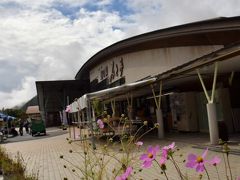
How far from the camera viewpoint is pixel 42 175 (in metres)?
10.8

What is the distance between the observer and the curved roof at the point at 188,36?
26.2 metres

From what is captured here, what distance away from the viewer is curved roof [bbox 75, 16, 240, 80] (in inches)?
1031

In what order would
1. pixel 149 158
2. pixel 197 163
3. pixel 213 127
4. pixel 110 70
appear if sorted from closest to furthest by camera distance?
pixel 197 163 < pixel 149 158 < pixel 213 127 < pixel 110 70

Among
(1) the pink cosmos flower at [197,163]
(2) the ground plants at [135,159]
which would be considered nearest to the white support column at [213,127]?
(2) the ground plants at [135,159]

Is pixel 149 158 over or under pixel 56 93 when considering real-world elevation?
under

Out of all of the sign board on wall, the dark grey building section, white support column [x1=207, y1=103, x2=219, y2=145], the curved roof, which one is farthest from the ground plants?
the dark grey building section

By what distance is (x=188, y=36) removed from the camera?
29.4m

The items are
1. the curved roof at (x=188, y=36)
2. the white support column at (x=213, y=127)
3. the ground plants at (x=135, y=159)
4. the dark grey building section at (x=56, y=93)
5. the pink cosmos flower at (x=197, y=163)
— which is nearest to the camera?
the pink cosmos flower at (x=197, y=163)

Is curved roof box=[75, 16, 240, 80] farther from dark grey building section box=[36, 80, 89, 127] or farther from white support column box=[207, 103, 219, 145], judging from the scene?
dark grey building section box=[36, 80, 89, 127]

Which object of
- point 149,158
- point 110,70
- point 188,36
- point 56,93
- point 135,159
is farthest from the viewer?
point 56,93

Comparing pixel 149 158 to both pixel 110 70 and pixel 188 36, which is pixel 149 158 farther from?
pixel 110 70

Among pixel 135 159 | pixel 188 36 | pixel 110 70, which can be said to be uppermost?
pixel 188 36

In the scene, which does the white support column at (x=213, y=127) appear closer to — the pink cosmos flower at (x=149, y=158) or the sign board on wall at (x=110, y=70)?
the pink cosmos flower at (x=149, y=158)

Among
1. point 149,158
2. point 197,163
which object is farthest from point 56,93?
point 197,163
